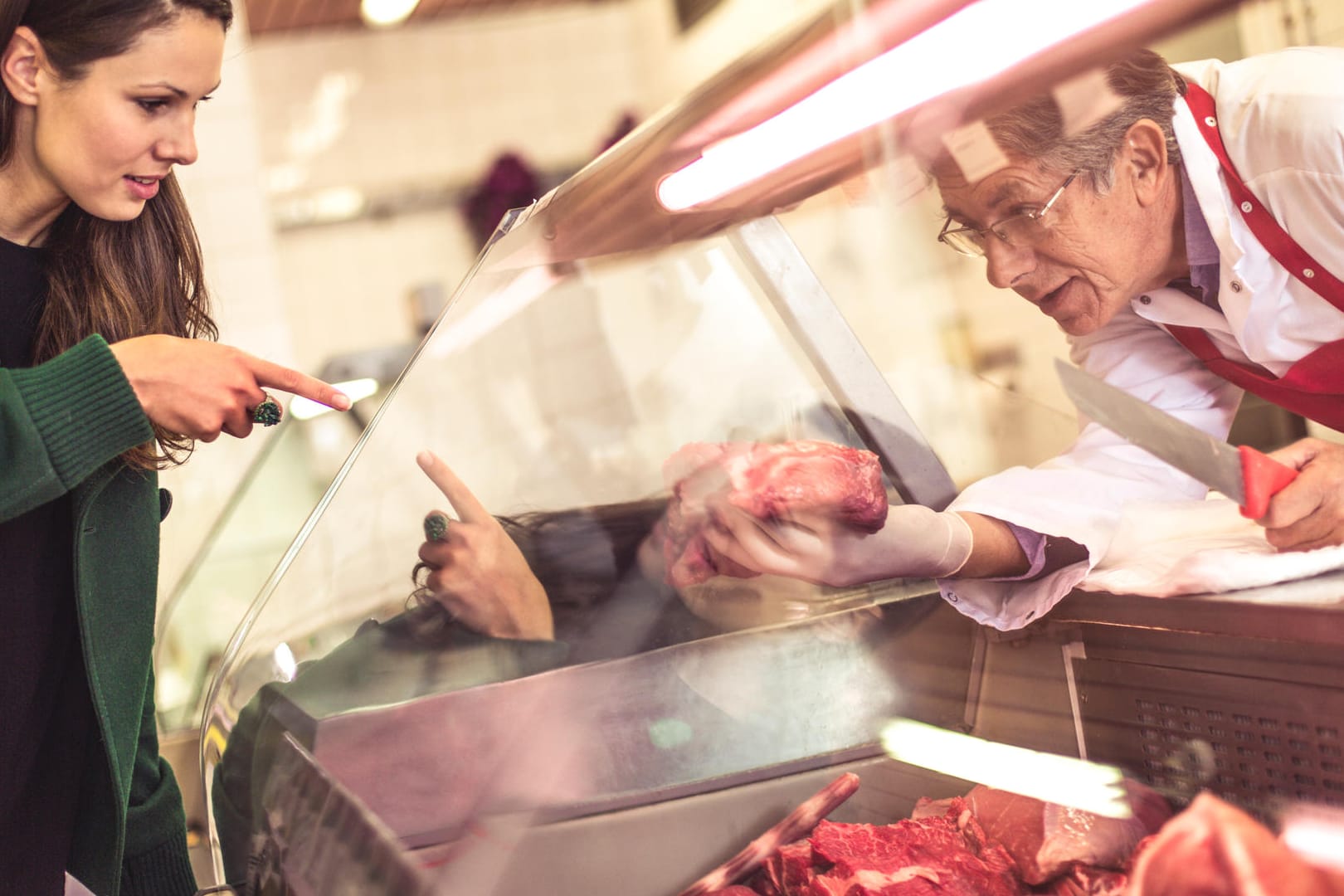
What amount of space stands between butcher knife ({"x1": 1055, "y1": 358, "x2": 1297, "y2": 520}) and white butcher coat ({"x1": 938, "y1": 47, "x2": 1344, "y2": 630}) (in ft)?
0.54

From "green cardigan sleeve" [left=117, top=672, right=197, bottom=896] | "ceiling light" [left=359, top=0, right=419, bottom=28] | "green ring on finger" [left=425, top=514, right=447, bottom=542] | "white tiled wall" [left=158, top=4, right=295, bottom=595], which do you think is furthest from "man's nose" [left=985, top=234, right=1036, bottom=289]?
"ceiling light" [left=359, top=0, right=419, bottom=28]

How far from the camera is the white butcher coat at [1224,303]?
0.81 meters

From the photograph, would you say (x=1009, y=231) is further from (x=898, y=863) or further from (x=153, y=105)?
(x=153, y=105)

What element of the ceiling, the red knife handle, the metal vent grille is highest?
the ceiling

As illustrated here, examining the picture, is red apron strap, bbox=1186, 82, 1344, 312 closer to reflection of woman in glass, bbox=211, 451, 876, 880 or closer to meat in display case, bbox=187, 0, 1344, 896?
meat in display case, bbox=187, 0, 1344, 896

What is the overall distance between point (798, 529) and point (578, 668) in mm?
200

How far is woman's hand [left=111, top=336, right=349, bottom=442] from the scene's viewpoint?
947 millimetres

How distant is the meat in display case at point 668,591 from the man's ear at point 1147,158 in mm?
153

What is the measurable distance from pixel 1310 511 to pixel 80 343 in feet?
3.30

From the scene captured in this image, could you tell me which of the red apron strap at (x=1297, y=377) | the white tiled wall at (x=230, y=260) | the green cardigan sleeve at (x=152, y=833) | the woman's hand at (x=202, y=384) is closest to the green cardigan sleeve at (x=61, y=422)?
the woman's hand at (x=202, y=384)

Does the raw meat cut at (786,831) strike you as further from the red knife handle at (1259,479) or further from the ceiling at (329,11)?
the ceiling at (329,11)

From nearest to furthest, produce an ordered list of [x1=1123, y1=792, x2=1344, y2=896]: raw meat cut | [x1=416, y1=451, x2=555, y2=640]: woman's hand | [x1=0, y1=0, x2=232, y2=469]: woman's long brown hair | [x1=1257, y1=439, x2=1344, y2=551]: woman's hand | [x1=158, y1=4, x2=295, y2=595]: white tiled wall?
[x1=1123, y1=792, x2=1344, y2=896]: raw meat cut, [x1=1257, y1=439, x2=1344, y2=551]: woman's hand, [x1=416, y1=451, x2=555, y2=640]: woman's hand, [x1=0, y1=0, x2=232, y2=469]: woman's long brown hair, [x1=158, y1=4, x2=295, y2=595]: white tiled wall

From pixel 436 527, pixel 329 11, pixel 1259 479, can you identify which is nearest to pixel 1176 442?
pixel 1259 479

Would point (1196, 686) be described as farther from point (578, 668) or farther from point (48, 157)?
point (48, 157)
